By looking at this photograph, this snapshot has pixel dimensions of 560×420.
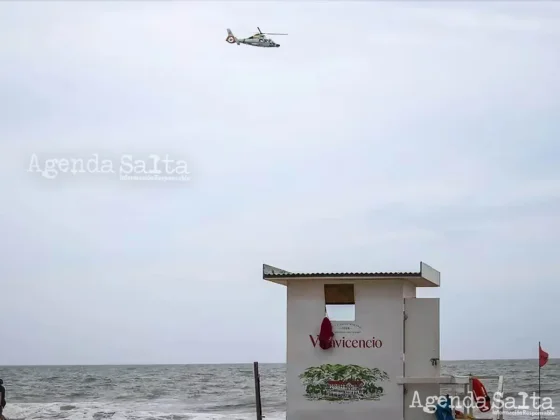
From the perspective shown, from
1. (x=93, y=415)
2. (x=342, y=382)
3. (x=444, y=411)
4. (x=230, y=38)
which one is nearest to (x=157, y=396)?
(x=93, y=415)

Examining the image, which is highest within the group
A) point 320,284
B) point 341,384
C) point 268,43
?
point 268,43

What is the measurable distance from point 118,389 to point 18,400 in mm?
8668

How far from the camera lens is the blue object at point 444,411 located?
16.0 metres

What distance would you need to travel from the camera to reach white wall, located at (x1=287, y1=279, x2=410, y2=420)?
1644 cm

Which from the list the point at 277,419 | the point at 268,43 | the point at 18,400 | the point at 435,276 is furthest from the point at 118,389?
the point at 435,276

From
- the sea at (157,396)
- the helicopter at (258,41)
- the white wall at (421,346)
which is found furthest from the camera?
the helicopter at (258,41)

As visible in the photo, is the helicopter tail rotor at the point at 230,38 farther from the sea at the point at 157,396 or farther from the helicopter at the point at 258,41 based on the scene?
the sea at the point at 157,396

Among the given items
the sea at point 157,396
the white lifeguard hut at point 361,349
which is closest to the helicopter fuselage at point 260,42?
the sea at point 157,396

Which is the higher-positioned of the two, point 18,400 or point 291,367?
point 291,367

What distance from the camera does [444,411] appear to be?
1599 centimetres

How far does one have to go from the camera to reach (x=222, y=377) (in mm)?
70875

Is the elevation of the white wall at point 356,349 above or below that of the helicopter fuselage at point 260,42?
below

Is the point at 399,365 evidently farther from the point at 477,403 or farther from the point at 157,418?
the point at 157,418

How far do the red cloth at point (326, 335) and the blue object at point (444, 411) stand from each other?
2.06m
